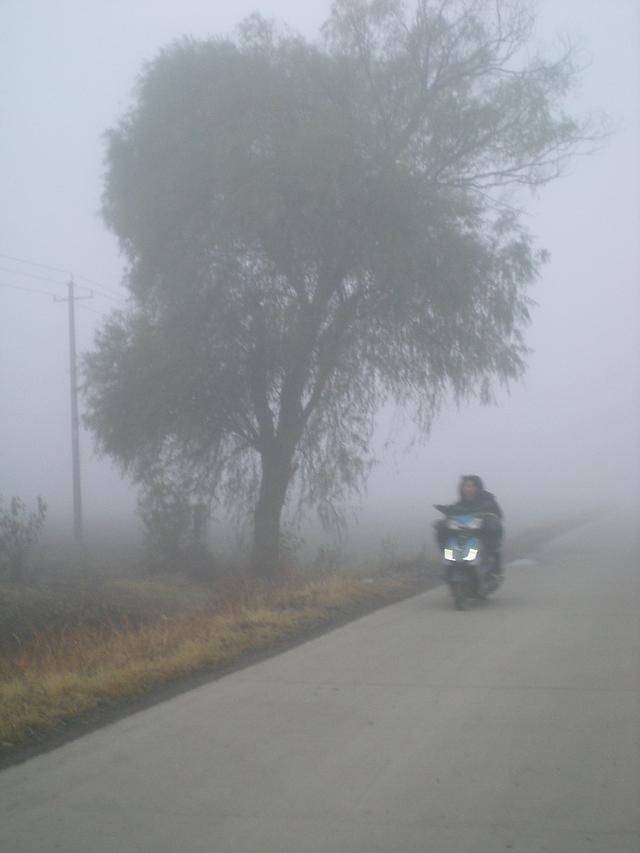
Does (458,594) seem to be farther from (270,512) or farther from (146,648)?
(270,512)

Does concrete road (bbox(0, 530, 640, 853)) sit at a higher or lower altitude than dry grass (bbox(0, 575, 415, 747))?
lower

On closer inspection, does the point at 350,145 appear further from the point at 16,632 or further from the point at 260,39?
the point at 16,632

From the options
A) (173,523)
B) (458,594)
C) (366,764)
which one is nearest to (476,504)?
(458,594)

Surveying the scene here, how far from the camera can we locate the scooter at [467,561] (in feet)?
47.4

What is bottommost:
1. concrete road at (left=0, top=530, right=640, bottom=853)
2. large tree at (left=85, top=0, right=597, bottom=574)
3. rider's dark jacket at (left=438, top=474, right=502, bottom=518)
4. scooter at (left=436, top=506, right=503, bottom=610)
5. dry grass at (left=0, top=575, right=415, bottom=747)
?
concrete road at (left=0, top=530, right=640, bottom=853)

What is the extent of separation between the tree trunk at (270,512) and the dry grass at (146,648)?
4.24 metres

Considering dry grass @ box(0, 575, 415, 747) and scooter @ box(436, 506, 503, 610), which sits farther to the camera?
scooter @ box(436, 506, 503, 610)

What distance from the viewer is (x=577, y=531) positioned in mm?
33875

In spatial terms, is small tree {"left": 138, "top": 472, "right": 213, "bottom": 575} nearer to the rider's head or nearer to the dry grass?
the dry grass

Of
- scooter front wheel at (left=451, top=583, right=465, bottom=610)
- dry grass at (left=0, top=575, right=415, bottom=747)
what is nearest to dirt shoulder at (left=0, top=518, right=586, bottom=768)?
dry grass at (left=0, top=575, right=415, bottom=747)

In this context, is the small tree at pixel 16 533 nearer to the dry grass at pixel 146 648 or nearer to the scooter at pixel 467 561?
the dry grass at pixel 146 648

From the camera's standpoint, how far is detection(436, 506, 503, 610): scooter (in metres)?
14.5

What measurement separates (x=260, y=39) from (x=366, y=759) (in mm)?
16903

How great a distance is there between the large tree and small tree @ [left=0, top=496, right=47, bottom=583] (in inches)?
143
